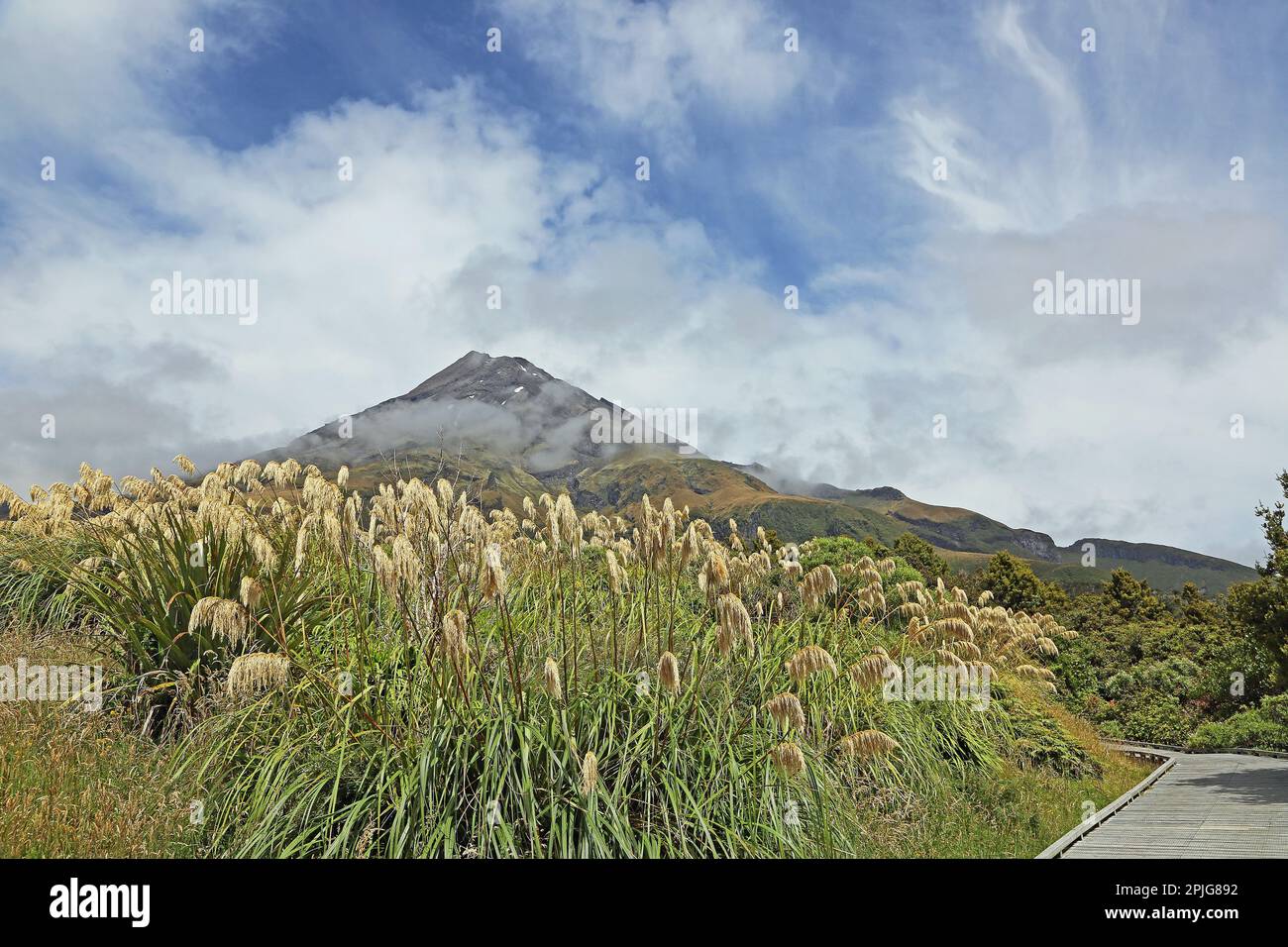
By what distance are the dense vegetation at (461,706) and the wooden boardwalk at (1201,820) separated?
0.65 m

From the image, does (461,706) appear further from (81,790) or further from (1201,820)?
(1201,820)

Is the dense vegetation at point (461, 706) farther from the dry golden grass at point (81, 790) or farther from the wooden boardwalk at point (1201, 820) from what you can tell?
the wooden boardwalk at point (1201, 820)

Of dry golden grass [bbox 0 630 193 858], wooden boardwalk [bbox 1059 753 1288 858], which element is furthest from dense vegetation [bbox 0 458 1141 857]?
wooden boardwalk [bbox 1059 753 1288 858]

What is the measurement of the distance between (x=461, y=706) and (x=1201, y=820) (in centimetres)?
876

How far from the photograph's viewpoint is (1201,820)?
10000mm

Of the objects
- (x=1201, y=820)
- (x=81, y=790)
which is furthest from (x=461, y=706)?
(x=1201, y=820)

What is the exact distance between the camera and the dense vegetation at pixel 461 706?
18.3 feet

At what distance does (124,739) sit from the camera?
709cm

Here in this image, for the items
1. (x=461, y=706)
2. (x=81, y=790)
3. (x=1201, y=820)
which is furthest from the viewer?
(x=1201, y=820)

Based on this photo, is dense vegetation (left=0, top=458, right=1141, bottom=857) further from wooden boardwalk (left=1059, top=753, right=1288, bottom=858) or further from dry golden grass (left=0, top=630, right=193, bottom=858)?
wooden boardwalk (left=1059, top=753, right=1288, bottom=858)

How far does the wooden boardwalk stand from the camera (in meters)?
8.12

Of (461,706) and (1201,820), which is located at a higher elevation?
(461,706)

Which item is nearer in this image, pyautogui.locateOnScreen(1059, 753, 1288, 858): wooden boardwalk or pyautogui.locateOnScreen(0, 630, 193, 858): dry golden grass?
pyautogui.locateOnScreen(0, 630, 193, 858): dry golden grass

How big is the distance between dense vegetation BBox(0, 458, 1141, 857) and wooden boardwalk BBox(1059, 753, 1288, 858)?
25.5 inches
